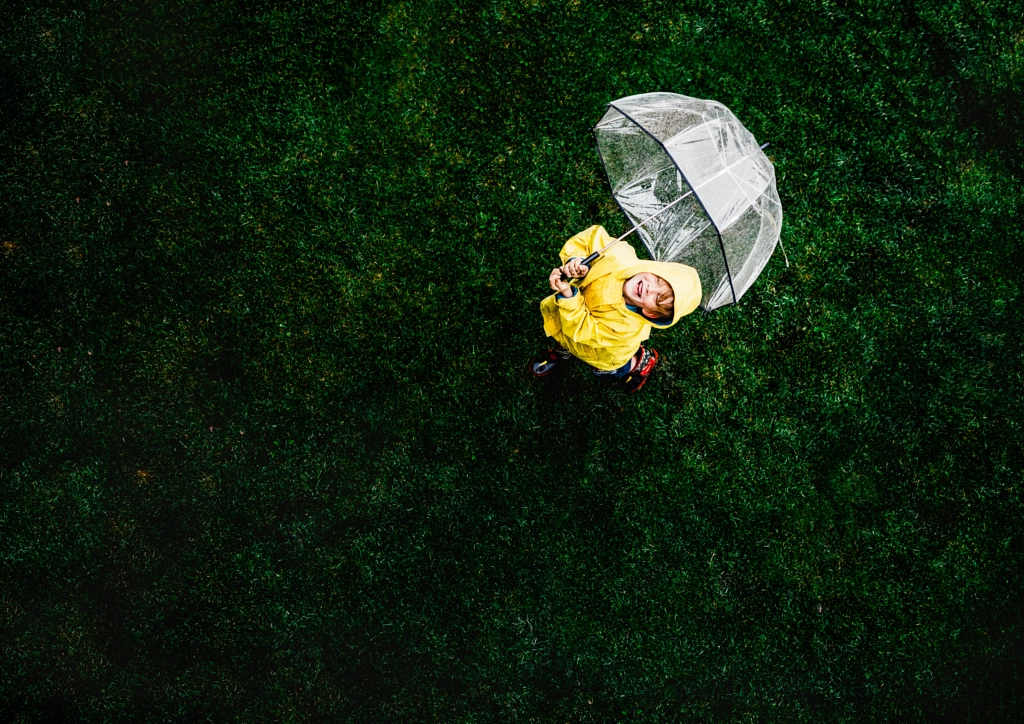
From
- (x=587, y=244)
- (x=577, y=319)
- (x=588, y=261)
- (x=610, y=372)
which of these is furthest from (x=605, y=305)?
(x=610, y=372)

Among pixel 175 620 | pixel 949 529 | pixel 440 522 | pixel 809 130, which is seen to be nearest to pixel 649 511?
pixel 440 522

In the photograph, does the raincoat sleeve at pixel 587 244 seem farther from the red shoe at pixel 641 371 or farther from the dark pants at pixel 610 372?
the red shoe at pixel 641 371

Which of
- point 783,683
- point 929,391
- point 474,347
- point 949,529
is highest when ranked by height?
point 474,347

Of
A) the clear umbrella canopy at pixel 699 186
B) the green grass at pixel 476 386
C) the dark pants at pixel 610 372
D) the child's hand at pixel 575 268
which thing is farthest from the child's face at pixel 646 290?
the green grass at pixel 476 386

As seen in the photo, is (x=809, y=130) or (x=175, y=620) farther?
(x=809, y=130)

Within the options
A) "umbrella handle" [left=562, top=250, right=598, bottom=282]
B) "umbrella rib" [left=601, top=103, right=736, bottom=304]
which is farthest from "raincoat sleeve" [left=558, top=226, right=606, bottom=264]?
"umbrella rib" [left=601, top=103, right=736, bottom=304]

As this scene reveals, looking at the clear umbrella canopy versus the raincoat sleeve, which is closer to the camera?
the clear umbrella canopy

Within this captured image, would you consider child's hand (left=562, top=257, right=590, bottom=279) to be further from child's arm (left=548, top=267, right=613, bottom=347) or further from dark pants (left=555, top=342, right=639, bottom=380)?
dark pants (left=555, top=342, right=639, bottom=380)

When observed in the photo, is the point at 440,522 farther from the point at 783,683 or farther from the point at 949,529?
the point at 949,529
